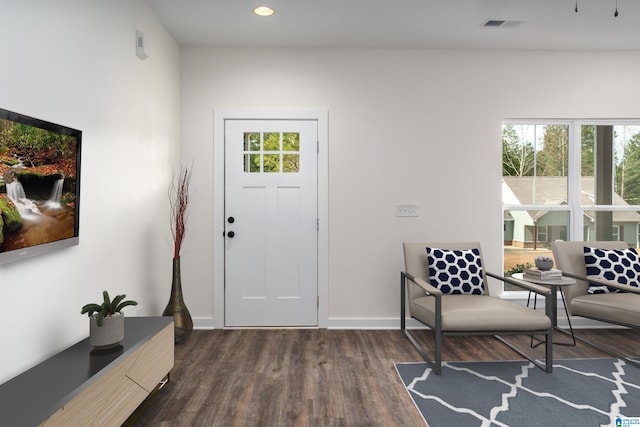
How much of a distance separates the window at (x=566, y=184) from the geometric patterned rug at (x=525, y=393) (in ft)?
4.58

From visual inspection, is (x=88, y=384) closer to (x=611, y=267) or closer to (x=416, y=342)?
(x=416, y=342)

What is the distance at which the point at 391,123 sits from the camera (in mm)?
4105

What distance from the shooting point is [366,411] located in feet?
8.00

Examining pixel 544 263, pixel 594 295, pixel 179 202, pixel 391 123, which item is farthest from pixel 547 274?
pixel 179 202

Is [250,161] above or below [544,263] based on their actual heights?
above

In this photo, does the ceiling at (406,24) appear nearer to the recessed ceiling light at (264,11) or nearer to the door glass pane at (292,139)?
the recessed ceiling light at (264,11)

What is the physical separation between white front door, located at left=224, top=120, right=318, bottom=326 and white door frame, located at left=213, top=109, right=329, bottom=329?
0.15 feet

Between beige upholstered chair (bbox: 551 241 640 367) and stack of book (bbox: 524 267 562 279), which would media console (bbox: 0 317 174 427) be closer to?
stack of book (bbox: 524 267 562 279)

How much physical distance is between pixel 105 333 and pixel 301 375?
4.53 ft

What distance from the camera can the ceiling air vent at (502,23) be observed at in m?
3.45

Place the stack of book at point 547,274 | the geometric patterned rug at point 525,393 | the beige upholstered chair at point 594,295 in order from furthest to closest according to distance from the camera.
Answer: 1. the stack of book at point 547,274
2. the beige upholstered chair at point 594,295
3. the geometric patterned rug at point 525,393

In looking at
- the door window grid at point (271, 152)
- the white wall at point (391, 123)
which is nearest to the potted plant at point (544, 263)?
the white wall at point (391, 123)

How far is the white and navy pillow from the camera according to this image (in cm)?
355

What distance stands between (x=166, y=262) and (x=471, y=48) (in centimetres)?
345
